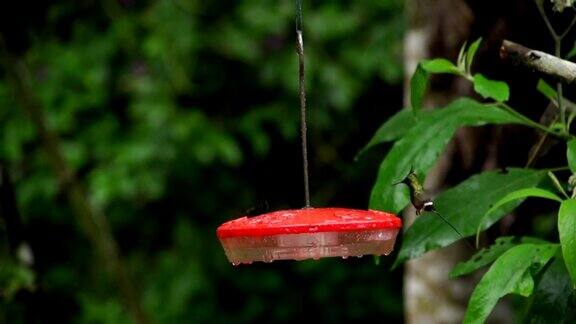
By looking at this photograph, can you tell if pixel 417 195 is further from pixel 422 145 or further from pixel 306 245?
pixel 306 245

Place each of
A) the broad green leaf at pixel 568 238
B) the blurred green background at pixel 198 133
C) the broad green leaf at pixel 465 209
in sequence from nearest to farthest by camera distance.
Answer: the broad green leaf at pixel 568 238 → the broad green leaf at pixel 465 209 → the blurred green background at pixel 198 133

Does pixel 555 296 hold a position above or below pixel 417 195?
below

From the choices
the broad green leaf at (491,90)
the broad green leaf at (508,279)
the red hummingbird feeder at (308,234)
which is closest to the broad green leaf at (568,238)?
the broad green leaf at (508,279)

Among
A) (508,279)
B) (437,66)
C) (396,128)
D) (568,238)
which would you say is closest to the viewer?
(568,238)

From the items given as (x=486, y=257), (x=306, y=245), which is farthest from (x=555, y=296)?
(x=306, y=245)

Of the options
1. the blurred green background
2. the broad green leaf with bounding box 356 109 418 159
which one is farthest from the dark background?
the broad green leaf with bounding box 356 109 418 159

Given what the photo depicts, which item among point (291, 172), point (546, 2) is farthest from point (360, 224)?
point (291, 172)

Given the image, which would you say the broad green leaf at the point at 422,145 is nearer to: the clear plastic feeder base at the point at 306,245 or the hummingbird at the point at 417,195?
the hummingbird at the point at 417,195
